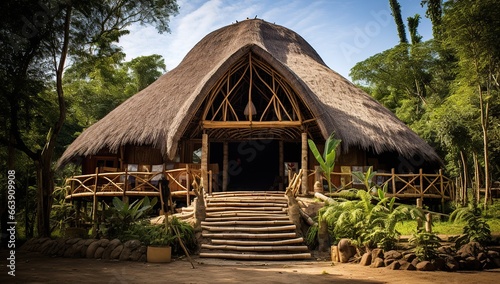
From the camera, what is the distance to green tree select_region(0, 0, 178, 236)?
9.82 m

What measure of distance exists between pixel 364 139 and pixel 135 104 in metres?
9.11

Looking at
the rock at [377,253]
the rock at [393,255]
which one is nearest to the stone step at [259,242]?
the rock at [377,253]

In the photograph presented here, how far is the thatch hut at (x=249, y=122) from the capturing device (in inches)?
532

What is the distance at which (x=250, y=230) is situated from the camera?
10.7 m

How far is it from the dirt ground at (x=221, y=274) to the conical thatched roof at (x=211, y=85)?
501cm

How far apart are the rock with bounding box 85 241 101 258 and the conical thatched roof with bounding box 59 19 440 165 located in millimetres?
3533

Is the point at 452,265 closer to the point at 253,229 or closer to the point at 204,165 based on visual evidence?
the point at 253,229

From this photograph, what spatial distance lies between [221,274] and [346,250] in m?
3.13

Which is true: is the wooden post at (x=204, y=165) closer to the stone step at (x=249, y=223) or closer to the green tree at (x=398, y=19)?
the stone step at (x=249, y=223)

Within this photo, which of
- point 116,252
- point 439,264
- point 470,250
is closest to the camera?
point 439,264

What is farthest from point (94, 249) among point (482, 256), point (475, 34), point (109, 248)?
point (475, 34)

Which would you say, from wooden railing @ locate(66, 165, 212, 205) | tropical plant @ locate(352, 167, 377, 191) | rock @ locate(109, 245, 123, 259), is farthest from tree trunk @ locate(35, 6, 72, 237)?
tropical plant @ locate(352, 167, 377, 191)

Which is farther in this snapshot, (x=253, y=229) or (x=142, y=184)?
(x=142, y=184)

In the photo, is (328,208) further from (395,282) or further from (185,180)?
(185,180)
